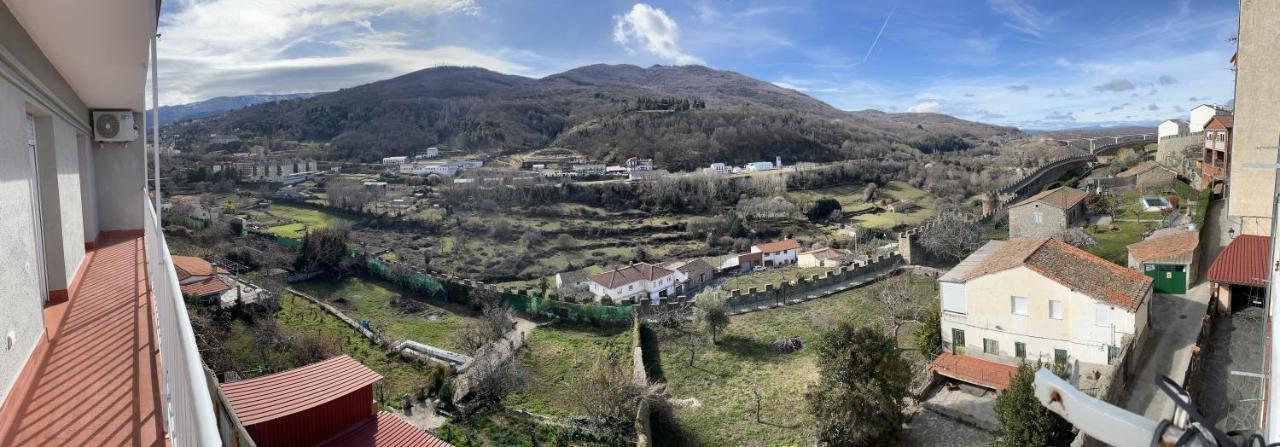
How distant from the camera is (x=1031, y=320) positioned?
→ 9.95 metres

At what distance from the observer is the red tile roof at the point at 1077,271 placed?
9422 mm

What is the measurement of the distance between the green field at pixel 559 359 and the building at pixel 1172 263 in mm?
10798

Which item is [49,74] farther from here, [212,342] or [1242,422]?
[212,342]

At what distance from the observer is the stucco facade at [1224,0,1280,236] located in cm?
897

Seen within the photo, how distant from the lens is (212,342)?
1332 centimetres

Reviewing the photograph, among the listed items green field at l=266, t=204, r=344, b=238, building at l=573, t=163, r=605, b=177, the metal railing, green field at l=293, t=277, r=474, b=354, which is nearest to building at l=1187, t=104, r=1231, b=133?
green field at l=293, t=277, r=474, b=354

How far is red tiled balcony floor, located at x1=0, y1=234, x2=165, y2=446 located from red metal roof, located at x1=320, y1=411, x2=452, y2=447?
4.03m

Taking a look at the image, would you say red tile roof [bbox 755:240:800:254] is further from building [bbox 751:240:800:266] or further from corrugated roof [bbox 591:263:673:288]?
corrugated roof [bbox 591:263:673:288]

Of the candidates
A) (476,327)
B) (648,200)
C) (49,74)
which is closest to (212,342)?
(476,327)

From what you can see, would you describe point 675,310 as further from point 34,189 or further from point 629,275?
point 34,189

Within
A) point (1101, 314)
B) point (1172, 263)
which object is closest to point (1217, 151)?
point (1172, 263)

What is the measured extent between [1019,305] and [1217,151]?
13151 millimetres

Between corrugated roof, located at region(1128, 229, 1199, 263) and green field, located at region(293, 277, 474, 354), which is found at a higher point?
corrugated roof, located at region(1128, 229, 1199, 263)

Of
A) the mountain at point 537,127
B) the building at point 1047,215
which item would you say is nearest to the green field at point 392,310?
the building at point 1047,215
